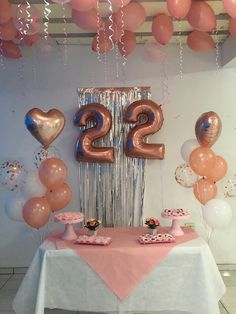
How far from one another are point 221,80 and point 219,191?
1.11m

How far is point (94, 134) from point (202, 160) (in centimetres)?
105

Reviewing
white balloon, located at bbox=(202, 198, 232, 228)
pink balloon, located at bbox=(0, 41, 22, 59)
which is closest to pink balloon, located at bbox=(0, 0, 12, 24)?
pink balloon, located at bbox=(0, 41, 22, 59)

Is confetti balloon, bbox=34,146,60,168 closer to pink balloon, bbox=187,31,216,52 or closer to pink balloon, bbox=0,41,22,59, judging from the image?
pink balloon, bbox=0,41,22,59

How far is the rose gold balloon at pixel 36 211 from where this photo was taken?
310 centimetres

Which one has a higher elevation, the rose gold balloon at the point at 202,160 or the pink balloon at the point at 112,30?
the pink balloon at the point at 112,30

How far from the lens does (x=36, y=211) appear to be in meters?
3.09

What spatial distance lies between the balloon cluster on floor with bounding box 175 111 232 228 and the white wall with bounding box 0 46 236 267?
59 cm

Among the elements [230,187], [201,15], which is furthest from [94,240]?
[201,15]

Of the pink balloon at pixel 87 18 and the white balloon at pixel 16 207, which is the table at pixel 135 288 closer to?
the white balloon at pixel 16 207

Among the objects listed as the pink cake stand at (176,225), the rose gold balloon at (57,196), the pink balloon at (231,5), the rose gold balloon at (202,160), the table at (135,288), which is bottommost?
the table at (135,288)

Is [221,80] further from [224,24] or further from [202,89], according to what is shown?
[224,24]

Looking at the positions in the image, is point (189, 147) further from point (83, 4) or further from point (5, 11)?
point (5, 11)

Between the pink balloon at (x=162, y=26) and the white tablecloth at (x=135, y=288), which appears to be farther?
the pink balloon at (x=162, y=26)

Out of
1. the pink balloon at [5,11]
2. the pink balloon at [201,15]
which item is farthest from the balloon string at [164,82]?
the pink balloon at [5,11]
